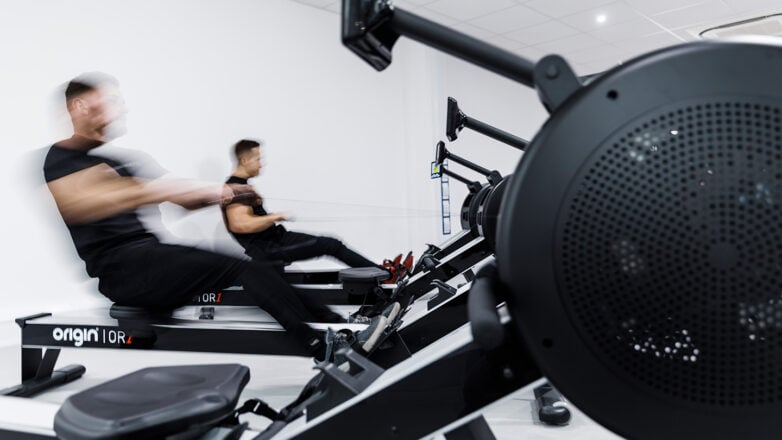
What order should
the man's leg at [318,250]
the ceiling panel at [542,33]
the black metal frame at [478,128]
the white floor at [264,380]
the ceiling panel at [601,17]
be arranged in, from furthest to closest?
the ceiling panel at [542,33]
the ceiling panel at [601,17]
the man's leg at [318,250]
the white floor at [264,380]
the black metal frame at [478,128]

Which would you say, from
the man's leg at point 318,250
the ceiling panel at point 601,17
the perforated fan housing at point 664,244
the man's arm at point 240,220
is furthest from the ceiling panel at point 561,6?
the perforated fan housing at point 664,244

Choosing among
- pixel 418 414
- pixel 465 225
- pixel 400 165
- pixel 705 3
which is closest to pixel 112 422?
pixel 418 414

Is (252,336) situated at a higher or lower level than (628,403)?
lower

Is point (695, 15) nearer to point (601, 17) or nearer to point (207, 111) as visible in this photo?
point (601, 17)

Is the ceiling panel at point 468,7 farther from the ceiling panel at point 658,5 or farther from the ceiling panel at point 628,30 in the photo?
the ceiling panel at point 628,30

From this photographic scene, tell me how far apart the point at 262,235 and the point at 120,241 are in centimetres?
171

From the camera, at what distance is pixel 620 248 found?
59cm

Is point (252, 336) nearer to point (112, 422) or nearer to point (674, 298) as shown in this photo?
point (112, 422)

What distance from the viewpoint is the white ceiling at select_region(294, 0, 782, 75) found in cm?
565

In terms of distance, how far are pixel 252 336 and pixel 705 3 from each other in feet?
19.3

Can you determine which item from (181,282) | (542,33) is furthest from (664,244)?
(542,33)

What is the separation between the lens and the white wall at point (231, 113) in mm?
3783

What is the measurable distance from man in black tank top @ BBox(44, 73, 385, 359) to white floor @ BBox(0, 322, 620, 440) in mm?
426

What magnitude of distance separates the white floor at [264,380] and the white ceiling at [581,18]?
3981mm
